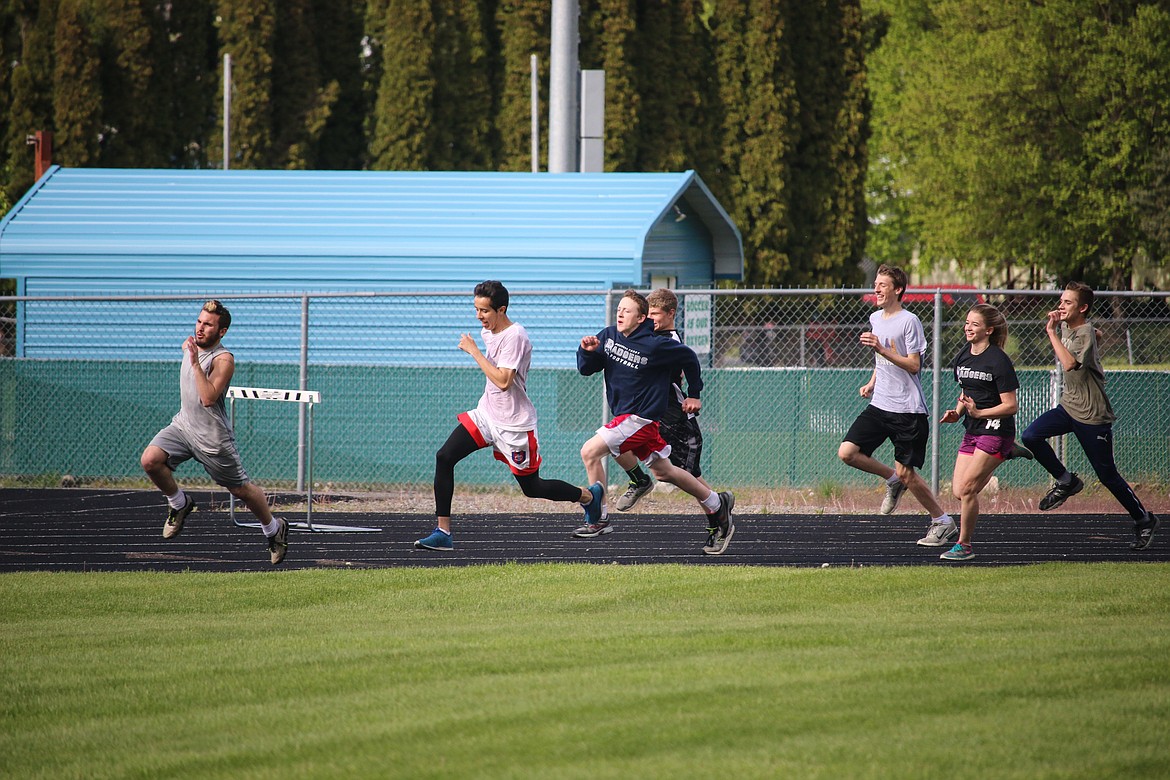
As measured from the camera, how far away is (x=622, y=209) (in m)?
18.0

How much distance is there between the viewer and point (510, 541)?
11.9 meters

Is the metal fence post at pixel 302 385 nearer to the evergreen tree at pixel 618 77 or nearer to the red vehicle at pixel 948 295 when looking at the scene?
the red vehicle at pixel 948 295

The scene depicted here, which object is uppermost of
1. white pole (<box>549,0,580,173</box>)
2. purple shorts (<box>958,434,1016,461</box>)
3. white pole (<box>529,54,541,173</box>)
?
white pole (<box>529,54,541,173</box>)

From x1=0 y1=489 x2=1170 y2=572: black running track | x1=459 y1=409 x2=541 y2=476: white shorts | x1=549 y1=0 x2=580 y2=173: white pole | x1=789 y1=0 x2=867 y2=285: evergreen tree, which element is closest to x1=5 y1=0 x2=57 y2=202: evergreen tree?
x1=549 y1=0 x2=580 y2=173: white pole

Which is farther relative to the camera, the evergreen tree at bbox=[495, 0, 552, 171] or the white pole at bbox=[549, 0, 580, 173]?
the evergreen tree at bbox=[495, 0, 552, 171]

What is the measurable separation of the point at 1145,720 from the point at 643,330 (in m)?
5.05

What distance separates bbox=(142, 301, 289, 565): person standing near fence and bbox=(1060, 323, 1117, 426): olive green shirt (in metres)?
6.03

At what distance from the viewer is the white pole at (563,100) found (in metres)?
22.2

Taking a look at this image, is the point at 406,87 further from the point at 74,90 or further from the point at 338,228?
the point at 338,228

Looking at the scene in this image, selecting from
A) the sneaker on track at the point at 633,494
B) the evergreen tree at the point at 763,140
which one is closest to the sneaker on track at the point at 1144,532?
the sneaker on track at the point at 633,494

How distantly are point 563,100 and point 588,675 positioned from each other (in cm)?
1679

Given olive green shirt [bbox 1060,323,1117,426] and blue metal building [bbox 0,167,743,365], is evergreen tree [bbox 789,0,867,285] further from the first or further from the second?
olive green shirt [bbox 1060,323,1117,426]

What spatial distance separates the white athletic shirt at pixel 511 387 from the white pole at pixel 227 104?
27106 mm

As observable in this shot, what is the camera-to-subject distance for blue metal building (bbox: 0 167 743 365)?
17391mm
